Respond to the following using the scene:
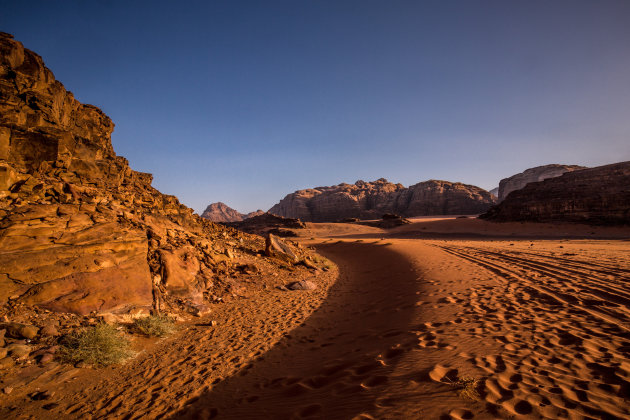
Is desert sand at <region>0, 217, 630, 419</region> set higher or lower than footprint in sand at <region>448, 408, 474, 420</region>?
lower

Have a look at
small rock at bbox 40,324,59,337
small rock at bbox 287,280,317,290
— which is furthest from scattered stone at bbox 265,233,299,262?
small rock at bbox 40,324,59,337

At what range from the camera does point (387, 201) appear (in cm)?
8631

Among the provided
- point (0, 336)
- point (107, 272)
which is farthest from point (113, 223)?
point (0, 336)

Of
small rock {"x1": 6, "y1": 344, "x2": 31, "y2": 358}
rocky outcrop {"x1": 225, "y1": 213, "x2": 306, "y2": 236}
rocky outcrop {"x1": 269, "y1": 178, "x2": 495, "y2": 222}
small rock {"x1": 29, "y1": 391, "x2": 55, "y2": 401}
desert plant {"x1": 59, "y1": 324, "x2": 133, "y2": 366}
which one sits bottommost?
small rock {"x1": 29, "y1": 391, "x2": 55, "y2": 401}

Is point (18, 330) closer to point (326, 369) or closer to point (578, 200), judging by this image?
point (326, 369)

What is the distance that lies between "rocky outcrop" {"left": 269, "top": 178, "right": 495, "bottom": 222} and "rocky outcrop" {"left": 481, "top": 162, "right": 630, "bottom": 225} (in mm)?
33329

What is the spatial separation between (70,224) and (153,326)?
3.87 m

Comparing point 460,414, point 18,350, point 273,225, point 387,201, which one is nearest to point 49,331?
point 18,350

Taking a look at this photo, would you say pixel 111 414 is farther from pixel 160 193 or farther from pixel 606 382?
pixel 160 193

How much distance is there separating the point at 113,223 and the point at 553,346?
35.7 feet

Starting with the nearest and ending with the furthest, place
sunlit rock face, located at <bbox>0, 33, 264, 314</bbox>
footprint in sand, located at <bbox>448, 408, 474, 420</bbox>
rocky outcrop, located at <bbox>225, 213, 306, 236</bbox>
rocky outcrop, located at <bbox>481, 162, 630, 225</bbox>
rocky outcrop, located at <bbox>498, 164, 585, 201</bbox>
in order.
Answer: footprint in sand, located at <bbox>448, 408, 474, 420</bbox> → sunlit rock face, located at <bbox>0, 33, 264, 314</bbox> → rocky outcrop, located at <bbox>481, 162, 630, 225</bbox> → rocky outcrop, located at <bbox>225, 213, 306, 236</bbox> → rocky outcrop, located at <bbox>498, 164, 585, 201</bbox>

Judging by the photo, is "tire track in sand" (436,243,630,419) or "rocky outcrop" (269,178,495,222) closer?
"tire track in sand" (436,243,630,419)

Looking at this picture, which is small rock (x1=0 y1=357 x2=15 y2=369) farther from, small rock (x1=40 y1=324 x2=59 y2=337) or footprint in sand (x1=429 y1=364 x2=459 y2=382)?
footprint in sand (x1=429 y1=364 x2=459 y2=382)

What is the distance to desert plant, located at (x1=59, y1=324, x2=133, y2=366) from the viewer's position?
450cm
